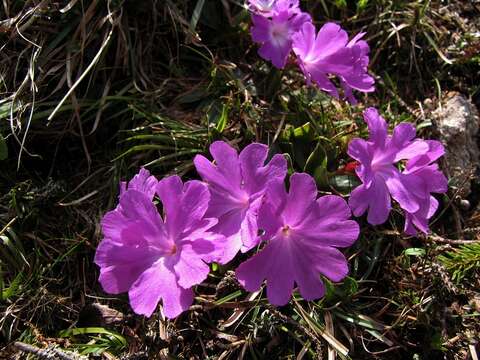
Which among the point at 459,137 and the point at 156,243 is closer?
the point at 156,243

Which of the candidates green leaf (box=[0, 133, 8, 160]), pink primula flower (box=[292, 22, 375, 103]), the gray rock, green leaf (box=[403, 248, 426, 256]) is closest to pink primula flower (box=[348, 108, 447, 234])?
green leaf (box=[403, 248, 426, 256])

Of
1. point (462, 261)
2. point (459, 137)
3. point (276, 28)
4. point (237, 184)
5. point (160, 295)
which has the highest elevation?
point (276, 28)

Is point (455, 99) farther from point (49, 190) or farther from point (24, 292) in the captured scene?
point (24, 292)

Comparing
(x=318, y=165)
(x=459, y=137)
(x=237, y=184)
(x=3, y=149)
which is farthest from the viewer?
(x=459, y=137)

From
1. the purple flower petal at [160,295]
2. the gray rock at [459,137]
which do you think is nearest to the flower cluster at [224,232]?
the purple flower petal at [160,295]

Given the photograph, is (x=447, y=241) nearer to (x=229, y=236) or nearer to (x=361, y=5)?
(x=229, y=236)

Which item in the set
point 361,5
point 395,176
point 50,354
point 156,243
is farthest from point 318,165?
point 50,354

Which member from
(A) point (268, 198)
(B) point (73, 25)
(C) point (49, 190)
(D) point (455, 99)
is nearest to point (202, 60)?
(B) point (73, 25)
